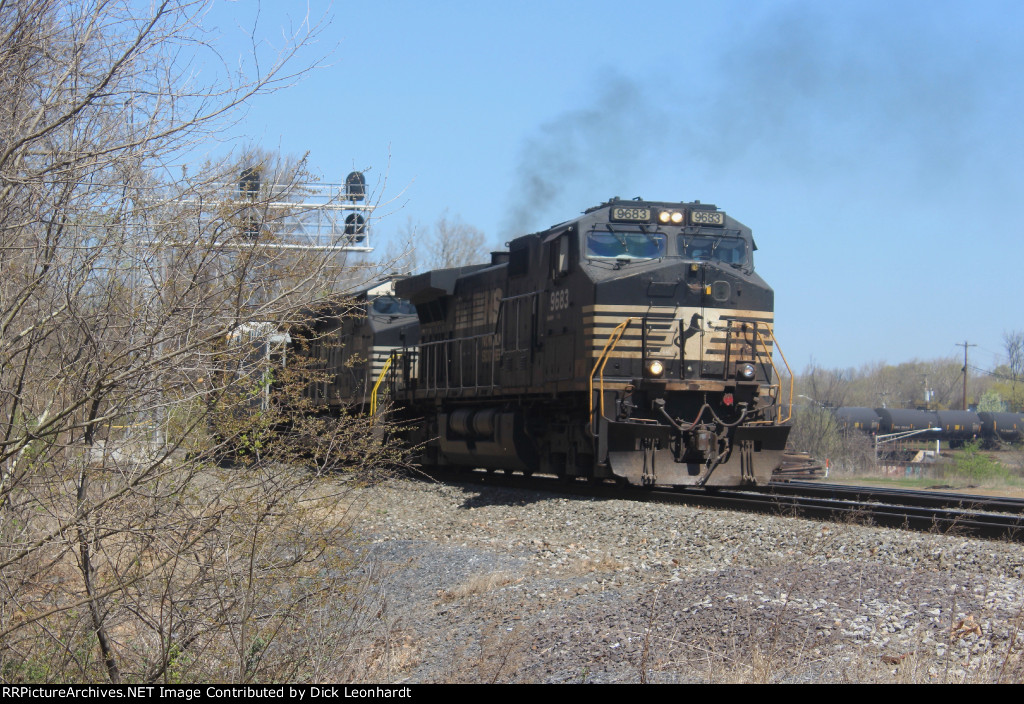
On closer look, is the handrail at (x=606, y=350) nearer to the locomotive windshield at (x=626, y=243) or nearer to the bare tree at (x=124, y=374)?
the locomotive windshield at (x=626, y=243)

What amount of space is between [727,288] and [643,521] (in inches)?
154

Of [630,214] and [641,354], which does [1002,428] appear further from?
[641,354]

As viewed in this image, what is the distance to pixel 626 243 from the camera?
13.4 m

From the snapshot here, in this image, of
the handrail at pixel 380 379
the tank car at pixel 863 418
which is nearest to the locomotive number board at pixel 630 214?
the handrail at pixel 380 379

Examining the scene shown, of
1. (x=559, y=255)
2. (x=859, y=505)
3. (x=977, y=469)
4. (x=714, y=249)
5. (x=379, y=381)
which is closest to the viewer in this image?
(x=859, y=505)

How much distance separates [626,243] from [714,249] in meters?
1.24

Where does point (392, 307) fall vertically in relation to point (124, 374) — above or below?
above

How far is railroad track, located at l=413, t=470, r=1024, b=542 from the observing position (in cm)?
998

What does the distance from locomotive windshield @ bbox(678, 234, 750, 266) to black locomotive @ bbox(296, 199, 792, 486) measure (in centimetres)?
2

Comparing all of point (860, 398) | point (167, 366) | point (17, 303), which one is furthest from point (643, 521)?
point (860, 398)

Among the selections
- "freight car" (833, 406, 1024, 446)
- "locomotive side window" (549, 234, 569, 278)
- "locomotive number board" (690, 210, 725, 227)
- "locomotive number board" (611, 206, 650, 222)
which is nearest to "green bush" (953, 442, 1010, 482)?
"locomotive number board" (690, 210, 725, 227)

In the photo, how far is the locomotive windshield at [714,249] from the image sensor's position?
13.5 metres

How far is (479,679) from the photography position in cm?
604

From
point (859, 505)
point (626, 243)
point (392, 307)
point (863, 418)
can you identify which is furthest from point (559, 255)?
point (863, 418)
